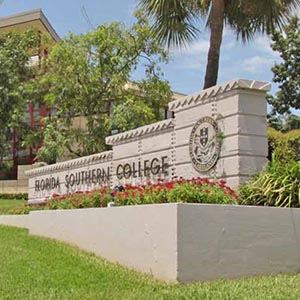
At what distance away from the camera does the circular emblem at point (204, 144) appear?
36.0 ft

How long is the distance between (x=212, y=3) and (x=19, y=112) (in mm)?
18813

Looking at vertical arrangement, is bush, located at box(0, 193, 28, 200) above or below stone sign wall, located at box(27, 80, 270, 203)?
below

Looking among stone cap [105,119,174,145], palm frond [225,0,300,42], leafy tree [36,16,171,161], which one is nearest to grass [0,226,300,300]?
stone cap [105,119,174,145]

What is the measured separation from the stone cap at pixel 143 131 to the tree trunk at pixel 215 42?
Result: 127 centimetres

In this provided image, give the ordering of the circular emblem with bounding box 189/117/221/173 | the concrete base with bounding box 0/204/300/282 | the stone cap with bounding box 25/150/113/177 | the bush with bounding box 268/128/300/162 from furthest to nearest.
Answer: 1. the stone cap with bounding box 25/150/113/177
2. the bush with bounding box 268/128/300/162
3. the circular emblem with bounding box 189/117/221/173
4. the concrete base with bounding box 0/204/300/282

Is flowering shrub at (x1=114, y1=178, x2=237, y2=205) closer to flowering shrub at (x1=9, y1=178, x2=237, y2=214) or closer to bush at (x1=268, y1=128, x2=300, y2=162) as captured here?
flowering shrub at (x1=9, y1=178, x2=237, y2=214)

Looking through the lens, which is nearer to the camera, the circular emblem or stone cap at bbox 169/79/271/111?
stone cap at bbox 169/79/271/111

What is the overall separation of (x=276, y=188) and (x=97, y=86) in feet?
57.7

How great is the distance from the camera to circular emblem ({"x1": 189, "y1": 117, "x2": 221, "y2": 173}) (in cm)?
1098

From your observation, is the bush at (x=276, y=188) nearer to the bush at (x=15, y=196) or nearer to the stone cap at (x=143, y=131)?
the stone cap at (x=143, y=131)

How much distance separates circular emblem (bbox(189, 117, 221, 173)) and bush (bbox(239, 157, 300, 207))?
126 centimetres

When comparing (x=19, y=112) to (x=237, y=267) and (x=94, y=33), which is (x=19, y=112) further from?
(x=237, y=267)

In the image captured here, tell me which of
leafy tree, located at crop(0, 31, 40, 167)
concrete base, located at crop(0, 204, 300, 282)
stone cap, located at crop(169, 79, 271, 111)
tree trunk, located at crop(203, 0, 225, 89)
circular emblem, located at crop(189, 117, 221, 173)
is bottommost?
concrete base, located at crop(0, 204, 300, 282)

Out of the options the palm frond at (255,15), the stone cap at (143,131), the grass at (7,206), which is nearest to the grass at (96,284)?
the stone cap at (143,131)
